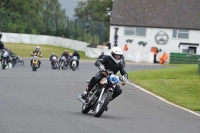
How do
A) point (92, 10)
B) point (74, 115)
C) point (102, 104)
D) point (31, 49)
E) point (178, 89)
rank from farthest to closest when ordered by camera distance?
point (92, 10) → point (31, 49) → point (178, 89) → point (74, 115) → point (102, 104)

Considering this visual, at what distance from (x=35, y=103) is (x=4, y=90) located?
3552 mm

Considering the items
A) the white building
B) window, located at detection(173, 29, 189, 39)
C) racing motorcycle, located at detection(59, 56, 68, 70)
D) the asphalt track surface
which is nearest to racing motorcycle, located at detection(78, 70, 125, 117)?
the asphalt track surface

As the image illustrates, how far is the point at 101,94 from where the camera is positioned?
546 inches

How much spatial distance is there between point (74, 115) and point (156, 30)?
55.4 m

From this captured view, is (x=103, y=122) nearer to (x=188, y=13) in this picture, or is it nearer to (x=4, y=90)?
(x=4, y=90)

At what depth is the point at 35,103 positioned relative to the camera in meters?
16.1

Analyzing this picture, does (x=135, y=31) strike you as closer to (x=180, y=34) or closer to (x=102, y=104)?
(x=180, y=34)

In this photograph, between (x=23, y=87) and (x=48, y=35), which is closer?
(x=23, y=87)

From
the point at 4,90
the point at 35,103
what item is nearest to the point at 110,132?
the point at 35,103

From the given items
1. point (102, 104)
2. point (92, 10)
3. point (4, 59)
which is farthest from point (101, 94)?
point (92, 10)

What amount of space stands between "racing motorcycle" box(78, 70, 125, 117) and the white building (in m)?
53.4

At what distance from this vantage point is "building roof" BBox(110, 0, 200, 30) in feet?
226

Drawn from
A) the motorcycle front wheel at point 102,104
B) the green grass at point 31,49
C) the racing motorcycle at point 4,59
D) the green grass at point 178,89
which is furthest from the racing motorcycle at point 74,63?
the motorcycle front wheel at point 102,104

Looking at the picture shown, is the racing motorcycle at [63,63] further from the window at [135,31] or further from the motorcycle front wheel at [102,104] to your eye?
the window at [135,31]
